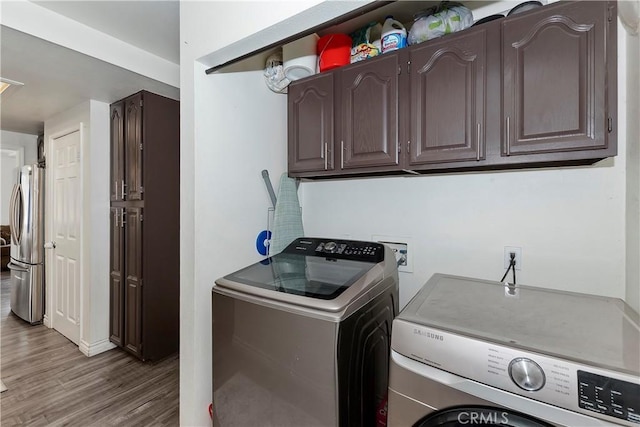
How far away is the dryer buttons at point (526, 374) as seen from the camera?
0.65 metres

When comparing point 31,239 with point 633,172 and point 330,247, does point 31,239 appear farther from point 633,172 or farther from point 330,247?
point 633,172

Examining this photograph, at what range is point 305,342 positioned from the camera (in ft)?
3.19

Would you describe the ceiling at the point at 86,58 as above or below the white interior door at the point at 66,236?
above

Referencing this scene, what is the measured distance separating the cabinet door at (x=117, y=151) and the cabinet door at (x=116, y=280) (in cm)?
19

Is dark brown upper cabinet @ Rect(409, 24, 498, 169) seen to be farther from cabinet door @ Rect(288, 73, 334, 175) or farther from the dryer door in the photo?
the dryer door

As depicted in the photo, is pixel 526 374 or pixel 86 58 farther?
pixel 86 58

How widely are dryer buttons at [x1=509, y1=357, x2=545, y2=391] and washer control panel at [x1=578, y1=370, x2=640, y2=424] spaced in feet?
0.23

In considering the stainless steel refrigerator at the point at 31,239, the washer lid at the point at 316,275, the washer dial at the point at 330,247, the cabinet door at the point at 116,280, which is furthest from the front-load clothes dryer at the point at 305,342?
the stainless steel refrigerator at the point at 31,239

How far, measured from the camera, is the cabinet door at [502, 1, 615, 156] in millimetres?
971

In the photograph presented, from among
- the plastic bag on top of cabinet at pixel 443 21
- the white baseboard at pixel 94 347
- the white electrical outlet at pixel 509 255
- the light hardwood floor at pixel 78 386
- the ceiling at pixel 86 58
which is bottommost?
the light hardwood floor at pixel 78 386

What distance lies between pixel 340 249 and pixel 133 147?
225 centimetres

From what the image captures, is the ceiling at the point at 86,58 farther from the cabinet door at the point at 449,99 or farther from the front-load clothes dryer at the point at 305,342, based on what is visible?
the front-load clothes dryer at the point at 305,342

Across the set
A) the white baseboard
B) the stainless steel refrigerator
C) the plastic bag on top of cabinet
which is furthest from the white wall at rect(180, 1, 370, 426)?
the stainless steel refrigerator

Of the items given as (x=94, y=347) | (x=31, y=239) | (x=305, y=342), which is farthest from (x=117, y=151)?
→ (x=305, y=342)
